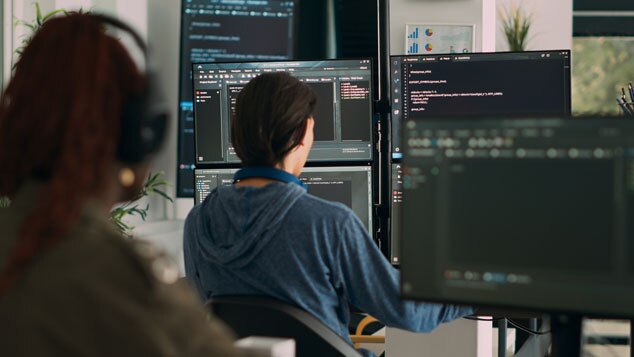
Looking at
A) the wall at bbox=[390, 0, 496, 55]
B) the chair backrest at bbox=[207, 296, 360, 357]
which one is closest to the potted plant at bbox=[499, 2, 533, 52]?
the wall at bbox=[390, 0, 496, 55]

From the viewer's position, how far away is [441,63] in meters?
2.51

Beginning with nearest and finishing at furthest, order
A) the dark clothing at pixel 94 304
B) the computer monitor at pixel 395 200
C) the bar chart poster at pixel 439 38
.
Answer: the dark clothing at pixel 94 304 → the computer monitor at pixel 395 200 → the bar chart poster at pixel 439 38

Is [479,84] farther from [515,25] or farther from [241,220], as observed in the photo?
[515,25]

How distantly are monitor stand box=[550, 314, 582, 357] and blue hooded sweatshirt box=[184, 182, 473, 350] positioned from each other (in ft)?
1.59

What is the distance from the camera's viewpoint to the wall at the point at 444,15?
289 centimetres

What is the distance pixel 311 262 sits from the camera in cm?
177

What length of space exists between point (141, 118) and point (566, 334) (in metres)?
0.69

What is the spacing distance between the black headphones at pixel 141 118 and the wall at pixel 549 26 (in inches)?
184

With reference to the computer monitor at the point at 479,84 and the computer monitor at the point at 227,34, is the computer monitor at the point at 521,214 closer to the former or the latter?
the computer monitor at the point at 479,84

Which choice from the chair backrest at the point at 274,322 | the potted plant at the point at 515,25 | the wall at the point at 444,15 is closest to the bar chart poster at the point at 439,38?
the wall at the point at 444,15

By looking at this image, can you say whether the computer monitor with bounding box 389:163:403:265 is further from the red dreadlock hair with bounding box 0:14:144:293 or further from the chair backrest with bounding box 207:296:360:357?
the red dreadlock hair with bounding box 0:14:144:293

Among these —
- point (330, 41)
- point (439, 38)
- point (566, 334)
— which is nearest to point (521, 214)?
point (566, 334)

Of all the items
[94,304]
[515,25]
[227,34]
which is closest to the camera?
[94,304]

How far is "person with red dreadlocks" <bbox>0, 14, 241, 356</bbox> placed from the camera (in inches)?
31.0
